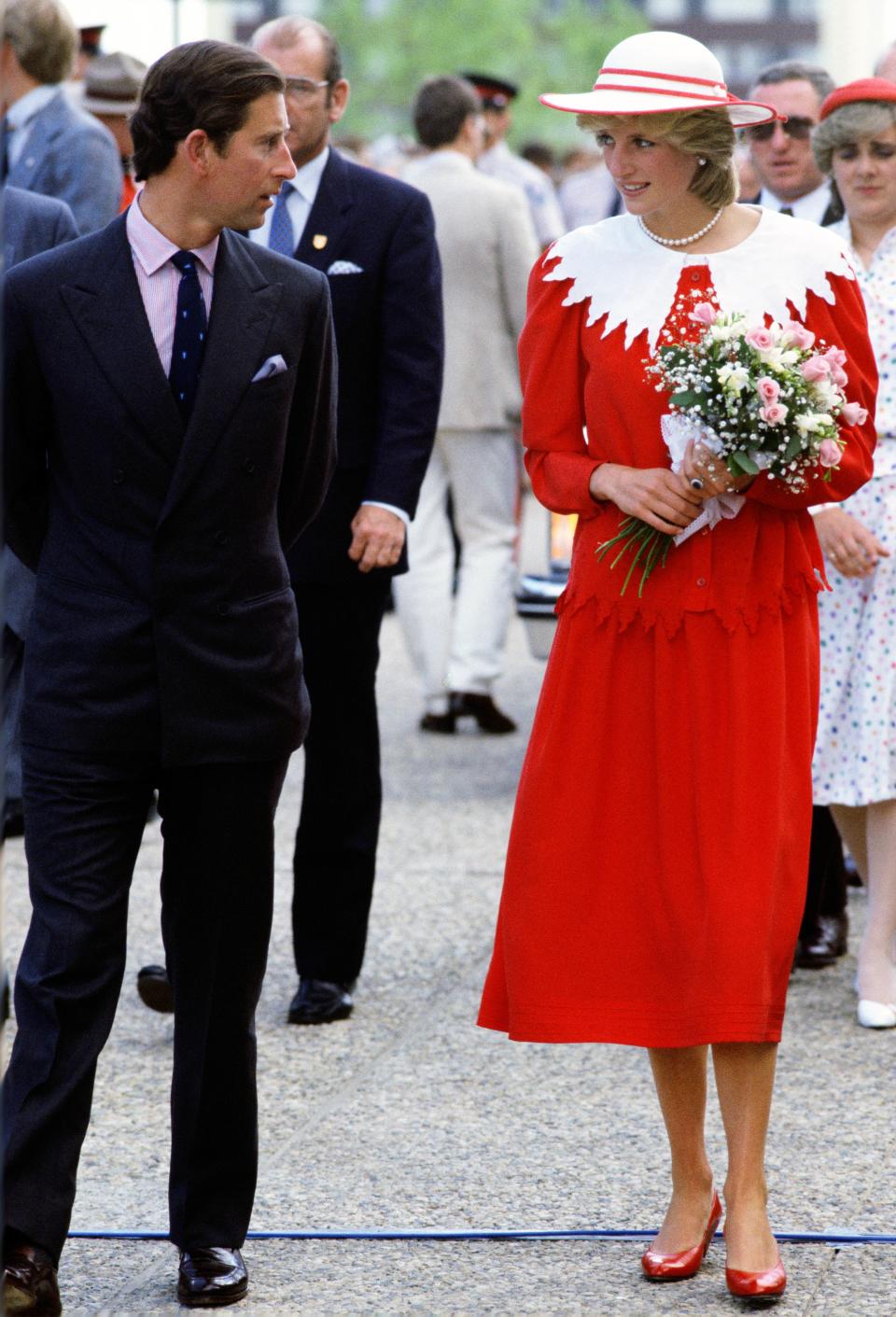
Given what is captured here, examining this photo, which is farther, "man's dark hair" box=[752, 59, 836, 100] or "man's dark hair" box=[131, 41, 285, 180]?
"man's dark hair" box=[752, 59, 836, 100]

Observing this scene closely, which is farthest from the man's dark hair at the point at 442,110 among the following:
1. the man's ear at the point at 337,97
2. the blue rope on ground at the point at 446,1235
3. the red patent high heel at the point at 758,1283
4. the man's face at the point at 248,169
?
the red patent high heel at the point at 758,1283

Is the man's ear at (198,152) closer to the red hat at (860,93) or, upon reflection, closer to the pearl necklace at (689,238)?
the pearl necklace at (689,238)

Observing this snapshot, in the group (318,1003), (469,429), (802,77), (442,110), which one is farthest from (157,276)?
(442,110)

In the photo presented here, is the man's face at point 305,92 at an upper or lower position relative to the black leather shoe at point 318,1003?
upper

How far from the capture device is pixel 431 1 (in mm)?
78375

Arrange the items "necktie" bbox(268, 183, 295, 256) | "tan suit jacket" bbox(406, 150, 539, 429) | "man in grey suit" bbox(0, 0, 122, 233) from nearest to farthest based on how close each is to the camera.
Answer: "necktie" bbox(268, 183, 295, 256)
"man in grey suit" bbox(0, 0, 122, 233)
"tan suit jacket" bbox(406, 150, 539, 429)

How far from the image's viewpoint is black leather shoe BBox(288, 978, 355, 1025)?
Result: 5.50 metres

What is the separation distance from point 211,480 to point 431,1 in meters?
78.2

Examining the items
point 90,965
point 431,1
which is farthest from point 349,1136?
point 431,1

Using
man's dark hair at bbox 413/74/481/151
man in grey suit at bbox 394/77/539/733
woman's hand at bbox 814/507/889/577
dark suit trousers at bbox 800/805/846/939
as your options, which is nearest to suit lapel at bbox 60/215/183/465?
woman's hand at bbox 814/507/889/577

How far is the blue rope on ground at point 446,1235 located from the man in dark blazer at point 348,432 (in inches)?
56.5

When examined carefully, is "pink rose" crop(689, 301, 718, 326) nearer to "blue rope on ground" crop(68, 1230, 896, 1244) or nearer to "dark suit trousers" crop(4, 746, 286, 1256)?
"dark suit trousers" crop(4, 746, 286, 1256)

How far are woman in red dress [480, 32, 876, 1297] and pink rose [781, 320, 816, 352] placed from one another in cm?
12

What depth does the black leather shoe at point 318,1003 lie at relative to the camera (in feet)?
18.0
